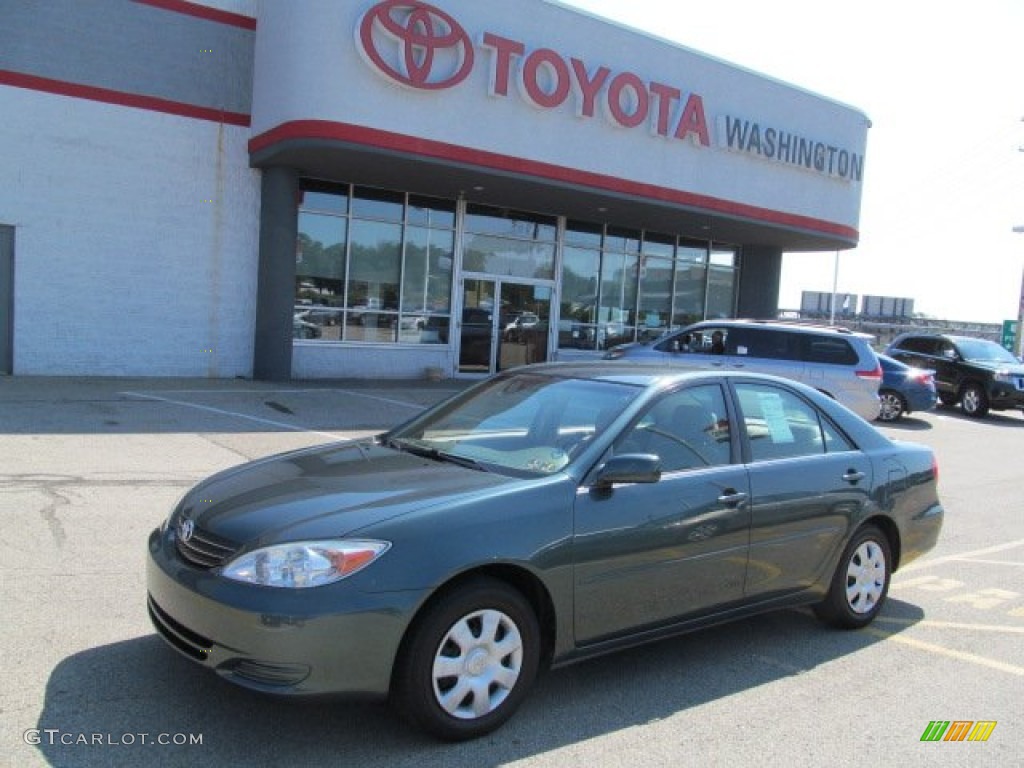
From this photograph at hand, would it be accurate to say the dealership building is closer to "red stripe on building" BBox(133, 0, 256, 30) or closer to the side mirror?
"red stripe on building" BBox(133, 0, 256, 30)

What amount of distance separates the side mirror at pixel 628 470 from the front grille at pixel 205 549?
5.20 ft

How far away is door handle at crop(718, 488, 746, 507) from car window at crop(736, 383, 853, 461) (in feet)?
1.00

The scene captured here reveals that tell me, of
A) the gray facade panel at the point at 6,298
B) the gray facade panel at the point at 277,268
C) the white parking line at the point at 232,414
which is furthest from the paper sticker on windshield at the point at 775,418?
the gray facade panel at the point at 6,298

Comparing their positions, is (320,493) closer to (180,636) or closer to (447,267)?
(180,636)

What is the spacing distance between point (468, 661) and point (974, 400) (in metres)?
18.7

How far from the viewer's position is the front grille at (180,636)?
10.9 ft

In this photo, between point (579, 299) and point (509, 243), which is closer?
point (509, 243)

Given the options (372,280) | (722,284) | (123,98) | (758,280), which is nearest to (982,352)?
(758,280)

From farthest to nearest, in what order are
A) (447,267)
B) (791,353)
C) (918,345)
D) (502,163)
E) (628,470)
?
(918,345) → (447,267) → (502,163) → (791,353) → (628,470)

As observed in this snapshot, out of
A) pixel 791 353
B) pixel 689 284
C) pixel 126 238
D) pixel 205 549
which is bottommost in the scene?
pixel 205 549

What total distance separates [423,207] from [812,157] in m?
9.24

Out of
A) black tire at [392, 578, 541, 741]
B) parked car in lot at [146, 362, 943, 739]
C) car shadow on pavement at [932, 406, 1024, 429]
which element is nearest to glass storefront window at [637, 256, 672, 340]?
car shadow on pavement at [932, 406, 1024, 429]

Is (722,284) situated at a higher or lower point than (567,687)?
higher

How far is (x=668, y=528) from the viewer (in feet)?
13.3
